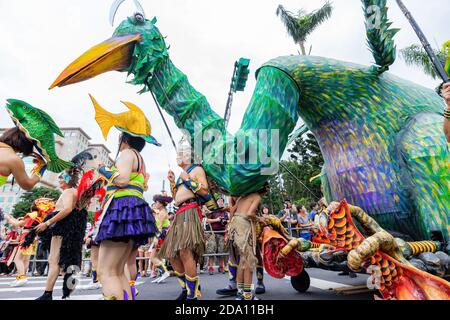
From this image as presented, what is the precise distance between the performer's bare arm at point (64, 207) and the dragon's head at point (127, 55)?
1659mm

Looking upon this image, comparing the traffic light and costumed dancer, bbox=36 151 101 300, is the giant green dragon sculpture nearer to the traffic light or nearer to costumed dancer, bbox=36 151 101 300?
the traffic light

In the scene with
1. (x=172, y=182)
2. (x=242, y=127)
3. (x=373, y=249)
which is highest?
(x=242, y=127)

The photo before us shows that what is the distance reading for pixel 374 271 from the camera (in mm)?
1536

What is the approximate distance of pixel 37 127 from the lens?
234cm

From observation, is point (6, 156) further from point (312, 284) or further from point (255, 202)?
point (312, 284)

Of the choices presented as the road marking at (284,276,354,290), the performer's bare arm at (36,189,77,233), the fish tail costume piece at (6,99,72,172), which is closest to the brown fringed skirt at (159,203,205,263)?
the performer's bare arm at (36,189,77,233)

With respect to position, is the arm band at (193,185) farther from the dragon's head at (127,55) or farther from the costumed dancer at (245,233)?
the dragon's head at (127,55)

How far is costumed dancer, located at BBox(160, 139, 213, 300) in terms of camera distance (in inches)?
114

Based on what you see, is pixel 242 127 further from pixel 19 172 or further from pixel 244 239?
pixel 19 172

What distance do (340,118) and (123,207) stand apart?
5.63ft

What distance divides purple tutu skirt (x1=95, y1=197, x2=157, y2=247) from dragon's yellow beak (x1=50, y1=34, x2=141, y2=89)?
92 centimetres

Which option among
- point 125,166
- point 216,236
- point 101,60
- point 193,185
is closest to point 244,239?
point 193,185

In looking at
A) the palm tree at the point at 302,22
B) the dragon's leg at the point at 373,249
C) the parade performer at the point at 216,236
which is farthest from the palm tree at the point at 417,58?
the dragon's leg at the point at 373,249
